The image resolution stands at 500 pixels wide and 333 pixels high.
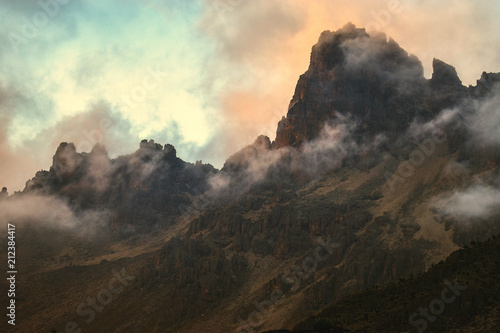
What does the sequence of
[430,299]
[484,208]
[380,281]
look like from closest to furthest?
1. [430,299]
2. [380,281]
3. [484,208]

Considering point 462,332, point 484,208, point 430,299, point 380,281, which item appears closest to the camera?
point 462,332

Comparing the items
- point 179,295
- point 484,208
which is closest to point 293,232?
point 179,295

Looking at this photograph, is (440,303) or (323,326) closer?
(323,326)

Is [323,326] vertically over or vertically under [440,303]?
over

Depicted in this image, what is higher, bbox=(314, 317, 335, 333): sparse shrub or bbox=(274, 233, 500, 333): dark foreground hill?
bbox=(314, 317, 335, 333): sparse shrub

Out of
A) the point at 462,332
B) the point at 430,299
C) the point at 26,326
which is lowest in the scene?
the point at 462,332

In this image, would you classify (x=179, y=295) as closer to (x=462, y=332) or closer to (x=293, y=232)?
(x=293, y=232)

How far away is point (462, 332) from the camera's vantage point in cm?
6100

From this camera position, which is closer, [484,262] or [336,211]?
[484,262]

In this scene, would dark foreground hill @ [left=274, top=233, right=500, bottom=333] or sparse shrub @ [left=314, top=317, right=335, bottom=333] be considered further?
sparse shrub @ [left=314, top=317, right=335, bottom=333]

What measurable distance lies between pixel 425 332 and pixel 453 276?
12.5 m

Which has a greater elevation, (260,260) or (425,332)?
(260,260)

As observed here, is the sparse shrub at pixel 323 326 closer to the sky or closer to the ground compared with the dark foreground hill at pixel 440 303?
closer to the sky

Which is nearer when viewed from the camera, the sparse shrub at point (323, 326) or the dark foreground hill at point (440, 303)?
the dark foreground hill at point (440, 303)
